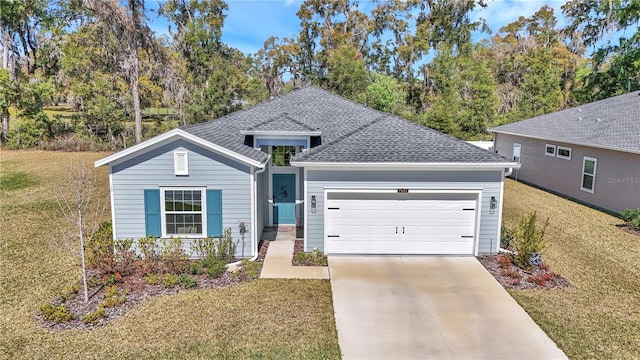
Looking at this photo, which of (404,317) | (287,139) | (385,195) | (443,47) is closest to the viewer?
(404,317)

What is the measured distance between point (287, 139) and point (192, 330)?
21.4 ft

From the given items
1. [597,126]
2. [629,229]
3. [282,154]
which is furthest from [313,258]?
[597,126]

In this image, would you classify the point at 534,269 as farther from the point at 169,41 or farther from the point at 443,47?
the point at 169,41

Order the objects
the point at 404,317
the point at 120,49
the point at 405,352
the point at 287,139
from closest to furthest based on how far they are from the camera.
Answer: the point at 405,352
the point at 404,317
the point at 287,139
the point at 120,49

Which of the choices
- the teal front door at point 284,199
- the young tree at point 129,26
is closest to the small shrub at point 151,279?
the teal front door at point 284,199

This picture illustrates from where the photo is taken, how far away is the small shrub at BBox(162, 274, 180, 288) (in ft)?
28.8

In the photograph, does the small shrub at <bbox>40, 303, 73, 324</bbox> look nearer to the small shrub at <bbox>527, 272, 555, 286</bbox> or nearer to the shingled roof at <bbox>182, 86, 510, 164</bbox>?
the shingled roof at <bbox>182, 86, 510, 164</bbox>

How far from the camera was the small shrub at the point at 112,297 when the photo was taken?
7.87 m

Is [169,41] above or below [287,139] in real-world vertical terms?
above

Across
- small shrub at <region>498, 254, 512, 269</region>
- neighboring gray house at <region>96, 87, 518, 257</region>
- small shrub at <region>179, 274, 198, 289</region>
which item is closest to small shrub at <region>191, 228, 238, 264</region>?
neighboring gray house at <region>96, 87, 518, 257</region>

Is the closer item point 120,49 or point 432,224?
point 432,224

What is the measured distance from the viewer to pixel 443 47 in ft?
122

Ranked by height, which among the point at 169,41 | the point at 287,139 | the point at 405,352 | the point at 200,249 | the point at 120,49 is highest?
the point at 169,41

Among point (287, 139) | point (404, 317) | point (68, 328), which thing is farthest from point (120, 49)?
point (404, 317)
